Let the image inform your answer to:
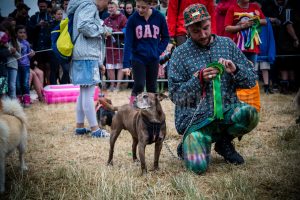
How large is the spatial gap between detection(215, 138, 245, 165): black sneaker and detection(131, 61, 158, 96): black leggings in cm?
158

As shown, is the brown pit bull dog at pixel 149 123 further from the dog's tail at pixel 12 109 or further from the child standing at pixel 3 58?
the child standing at pixel 3 58

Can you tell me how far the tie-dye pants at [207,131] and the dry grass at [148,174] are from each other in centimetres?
13

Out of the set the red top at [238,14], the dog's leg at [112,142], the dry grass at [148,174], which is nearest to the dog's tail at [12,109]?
the dry grass at [148,174]

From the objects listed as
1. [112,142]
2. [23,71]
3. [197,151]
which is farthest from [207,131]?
[23,71]

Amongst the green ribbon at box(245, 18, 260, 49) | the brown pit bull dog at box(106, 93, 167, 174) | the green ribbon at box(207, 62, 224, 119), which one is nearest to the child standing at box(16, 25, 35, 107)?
the green ribbon at box(245, 18, 260, 49)

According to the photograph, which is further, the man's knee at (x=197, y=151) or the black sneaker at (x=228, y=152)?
the black sneaker at (x=228, y=152)

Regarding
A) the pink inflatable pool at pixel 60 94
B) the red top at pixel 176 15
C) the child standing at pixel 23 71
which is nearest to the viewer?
the red top at pixel 176 15

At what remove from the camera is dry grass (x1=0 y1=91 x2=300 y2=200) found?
2988 mm

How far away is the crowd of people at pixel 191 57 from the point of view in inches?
143

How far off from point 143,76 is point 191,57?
1.49 m

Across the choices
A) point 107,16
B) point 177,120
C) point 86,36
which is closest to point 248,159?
point 177,120

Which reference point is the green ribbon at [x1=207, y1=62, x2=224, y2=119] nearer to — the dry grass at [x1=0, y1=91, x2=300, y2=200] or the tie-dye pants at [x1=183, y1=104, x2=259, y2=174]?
the tie-dye pants at [x1=183, y1=104, x2=259, y2=174]

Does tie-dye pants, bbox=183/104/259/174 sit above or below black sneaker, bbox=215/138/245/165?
above

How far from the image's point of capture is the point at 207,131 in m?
3.75
